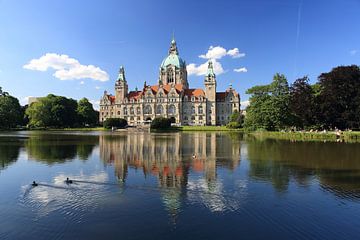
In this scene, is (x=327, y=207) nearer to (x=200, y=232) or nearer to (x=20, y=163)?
(x=200, y=232)

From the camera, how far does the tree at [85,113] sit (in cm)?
10806

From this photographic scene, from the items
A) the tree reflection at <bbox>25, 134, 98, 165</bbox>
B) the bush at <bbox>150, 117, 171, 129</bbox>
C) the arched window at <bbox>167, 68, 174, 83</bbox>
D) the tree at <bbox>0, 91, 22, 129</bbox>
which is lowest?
the tree reflection at <bbox>25, 134, 98, 165</bbox>

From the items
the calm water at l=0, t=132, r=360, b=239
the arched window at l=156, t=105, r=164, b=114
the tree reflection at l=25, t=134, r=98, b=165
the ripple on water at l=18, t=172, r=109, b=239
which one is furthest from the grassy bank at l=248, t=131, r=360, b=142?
the arched window at l=156, t=105, r=164, b=114

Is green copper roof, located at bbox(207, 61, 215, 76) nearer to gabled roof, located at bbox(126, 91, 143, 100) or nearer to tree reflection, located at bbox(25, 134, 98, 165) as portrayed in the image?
gabled roof, located at bbox(126, 91, 143, 100)

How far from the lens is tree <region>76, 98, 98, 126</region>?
4254 inches

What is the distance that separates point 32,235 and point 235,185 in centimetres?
867

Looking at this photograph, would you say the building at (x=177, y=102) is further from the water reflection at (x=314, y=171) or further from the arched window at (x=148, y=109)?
the water reflection at (x=314, y=171)

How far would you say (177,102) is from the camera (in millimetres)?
124125

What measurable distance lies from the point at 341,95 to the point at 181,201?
1846 inches

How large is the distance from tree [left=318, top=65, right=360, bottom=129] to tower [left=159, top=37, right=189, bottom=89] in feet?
280

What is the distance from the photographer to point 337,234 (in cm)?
870

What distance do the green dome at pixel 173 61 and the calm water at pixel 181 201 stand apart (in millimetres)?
117378

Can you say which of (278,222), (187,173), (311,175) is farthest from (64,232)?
(311,175)

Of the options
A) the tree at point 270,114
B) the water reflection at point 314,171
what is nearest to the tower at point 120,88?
the tree at point 270,114
